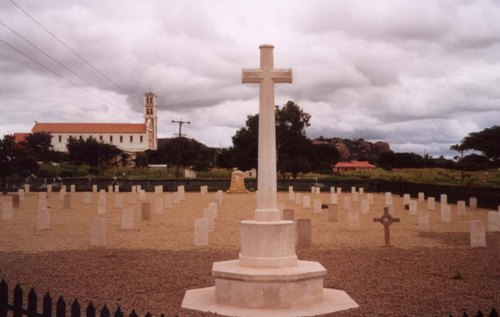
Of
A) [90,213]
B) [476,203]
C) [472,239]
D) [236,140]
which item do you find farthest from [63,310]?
[236,140]

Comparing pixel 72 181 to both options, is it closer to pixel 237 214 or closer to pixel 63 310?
pixel 237 214

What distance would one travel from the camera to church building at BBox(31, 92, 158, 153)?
425 feet

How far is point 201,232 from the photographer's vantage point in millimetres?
14570

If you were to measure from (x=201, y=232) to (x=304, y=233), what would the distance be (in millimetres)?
2787

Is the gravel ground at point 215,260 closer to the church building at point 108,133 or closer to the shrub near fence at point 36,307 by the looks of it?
the shrub near fence at point 36,307

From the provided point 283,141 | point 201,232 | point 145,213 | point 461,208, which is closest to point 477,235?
point 201,232

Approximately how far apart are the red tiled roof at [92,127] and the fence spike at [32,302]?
127 metres

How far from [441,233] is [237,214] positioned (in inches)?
394

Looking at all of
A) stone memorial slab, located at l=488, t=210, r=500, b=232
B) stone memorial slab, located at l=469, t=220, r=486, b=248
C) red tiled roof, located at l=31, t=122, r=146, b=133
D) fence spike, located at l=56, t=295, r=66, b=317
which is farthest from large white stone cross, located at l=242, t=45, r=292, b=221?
red tiled roof, located at l=31, t=122, r=146, b=133

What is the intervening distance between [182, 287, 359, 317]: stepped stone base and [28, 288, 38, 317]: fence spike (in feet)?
9.27

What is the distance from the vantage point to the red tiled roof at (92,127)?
129750 mm

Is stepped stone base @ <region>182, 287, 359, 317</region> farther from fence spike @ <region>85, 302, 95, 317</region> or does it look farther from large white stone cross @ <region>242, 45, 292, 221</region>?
fence spike @ <region>85, 302, 95, 317</region>

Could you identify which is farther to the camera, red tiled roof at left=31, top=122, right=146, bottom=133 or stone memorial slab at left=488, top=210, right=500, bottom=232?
red tiled roof at left=31, top=122, right=146, bottom=133

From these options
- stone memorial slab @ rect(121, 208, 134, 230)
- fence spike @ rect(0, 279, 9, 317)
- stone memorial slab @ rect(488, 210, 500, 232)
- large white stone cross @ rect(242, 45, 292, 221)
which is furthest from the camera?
stone memorial slab @ rect(121, 208, 134, 230)
